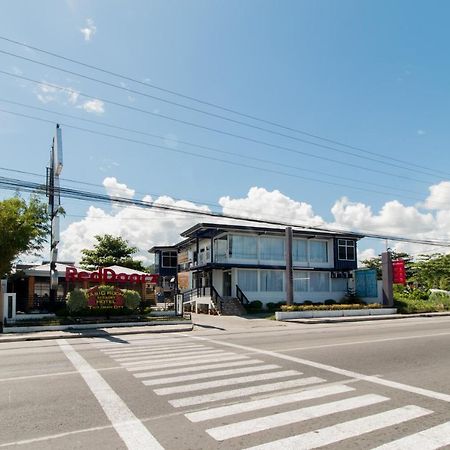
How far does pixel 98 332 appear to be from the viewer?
19.5m

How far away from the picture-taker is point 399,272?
34.6m

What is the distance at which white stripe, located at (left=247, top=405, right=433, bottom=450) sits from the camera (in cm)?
492

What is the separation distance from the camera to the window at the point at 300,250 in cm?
3925

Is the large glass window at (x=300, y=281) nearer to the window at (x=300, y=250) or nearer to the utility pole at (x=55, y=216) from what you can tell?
the window at (x=300, y=250)

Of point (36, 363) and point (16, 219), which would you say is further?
point (16, 219)

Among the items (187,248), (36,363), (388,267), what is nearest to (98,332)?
(36,363)

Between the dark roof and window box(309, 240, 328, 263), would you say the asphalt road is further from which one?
window box(309, 240, 328, 263)

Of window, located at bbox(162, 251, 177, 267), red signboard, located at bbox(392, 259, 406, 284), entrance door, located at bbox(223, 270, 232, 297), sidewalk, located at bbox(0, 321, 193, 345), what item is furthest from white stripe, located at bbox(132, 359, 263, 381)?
window, located at bbox(162, 251, 177, 267)

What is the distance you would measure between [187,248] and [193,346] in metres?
33.6

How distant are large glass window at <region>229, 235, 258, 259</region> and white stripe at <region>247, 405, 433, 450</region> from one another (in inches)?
1197

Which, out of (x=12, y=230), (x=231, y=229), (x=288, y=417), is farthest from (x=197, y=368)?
(x=231, y=229)

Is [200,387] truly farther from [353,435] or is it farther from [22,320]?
[22,320]

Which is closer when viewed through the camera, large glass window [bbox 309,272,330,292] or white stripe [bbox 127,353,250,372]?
white stripe [bbox 127,353,250,372]

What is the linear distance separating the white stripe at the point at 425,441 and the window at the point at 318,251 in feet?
114
